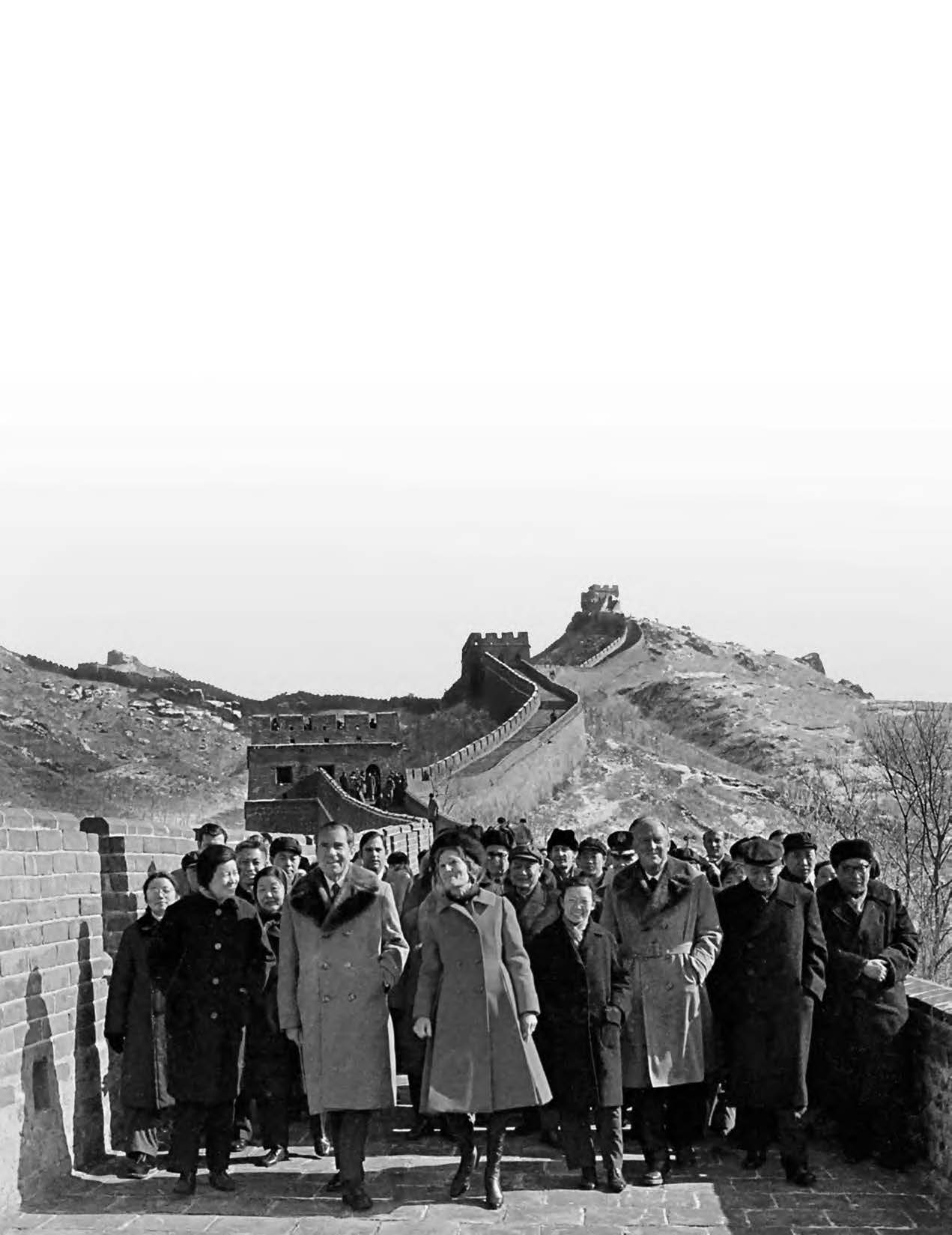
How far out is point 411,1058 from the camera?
34.9ft

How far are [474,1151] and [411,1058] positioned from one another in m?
2.02

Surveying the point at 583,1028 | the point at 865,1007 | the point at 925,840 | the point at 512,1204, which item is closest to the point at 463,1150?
the point at 512,1204

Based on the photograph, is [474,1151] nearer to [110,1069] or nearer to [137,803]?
[110,1069]

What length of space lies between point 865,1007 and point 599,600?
10291 centimetres

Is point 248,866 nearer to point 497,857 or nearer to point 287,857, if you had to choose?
point 287,857

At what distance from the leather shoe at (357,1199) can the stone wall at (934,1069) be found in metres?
2.96

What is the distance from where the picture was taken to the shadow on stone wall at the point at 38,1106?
806cm

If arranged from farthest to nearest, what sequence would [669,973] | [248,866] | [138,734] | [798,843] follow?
[138,734]
[248,866]
[798,843]
[669,973]

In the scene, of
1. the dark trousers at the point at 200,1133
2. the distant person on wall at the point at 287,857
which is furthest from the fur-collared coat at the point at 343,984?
the distant person on wall at the point at 287,857

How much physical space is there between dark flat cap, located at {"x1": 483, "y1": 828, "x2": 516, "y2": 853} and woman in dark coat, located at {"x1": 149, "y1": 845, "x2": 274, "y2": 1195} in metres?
2.49

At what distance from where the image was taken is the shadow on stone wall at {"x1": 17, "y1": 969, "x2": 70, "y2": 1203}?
806cm

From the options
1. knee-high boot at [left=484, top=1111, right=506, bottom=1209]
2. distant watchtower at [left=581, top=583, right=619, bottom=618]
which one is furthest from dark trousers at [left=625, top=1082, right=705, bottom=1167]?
distant watchtower at [left=581, top=583, right=619, bottom=618]

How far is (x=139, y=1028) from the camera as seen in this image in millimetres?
8789

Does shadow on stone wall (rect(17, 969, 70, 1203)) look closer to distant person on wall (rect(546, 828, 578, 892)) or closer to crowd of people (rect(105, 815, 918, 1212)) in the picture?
crowd of people (rect(105, 815, 918, 1212))
